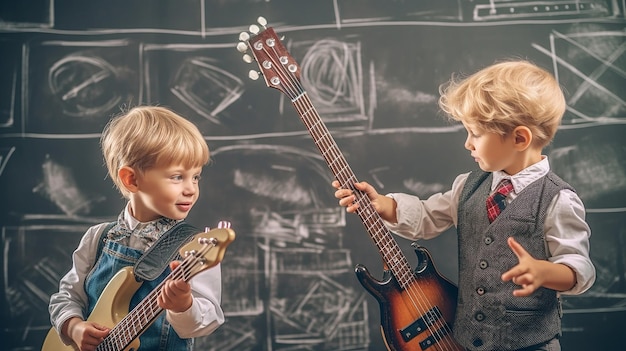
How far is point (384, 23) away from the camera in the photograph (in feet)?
7.09

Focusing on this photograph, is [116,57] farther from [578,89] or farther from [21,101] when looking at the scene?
[578,89]

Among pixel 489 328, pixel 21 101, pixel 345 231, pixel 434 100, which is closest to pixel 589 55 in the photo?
pixel 434 100

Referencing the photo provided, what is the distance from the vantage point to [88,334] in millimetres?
1483

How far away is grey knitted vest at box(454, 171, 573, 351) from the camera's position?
56.3 inches

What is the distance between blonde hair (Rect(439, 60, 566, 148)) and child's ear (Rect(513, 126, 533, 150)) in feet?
0.04

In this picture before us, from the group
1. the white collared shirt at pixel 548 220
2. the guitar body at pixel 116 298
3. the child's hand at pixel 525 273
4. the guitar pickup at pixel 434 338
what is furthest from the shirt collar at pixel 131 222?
the child's hand at pixel 525 273

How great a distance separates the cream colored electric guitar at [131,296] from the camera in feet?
4.22

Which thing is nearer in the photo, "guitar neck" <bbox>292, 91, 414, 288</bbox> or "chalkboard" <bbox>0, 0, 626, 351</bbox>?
"guitar neck" <bbox>292, 91, 414, 288</bbox>

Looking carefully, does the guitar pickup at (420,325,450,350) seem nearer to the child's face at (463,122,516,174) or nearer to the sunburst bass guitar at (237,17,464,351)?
the sunburst bass guitar at (237,17,464,351)

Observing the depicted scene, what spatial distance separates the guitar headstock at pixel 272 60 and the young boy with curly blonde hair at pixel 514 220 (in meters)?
0.35

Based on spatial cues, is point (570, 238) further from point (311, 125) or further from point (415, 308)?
point (311, 125)

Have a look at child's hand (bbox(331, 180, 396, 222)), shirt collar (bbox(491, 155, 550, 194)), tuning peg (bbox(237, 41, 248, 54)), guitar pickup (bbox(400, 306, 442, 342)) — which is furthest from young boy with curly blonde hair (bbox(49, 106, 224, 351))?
shirt collar (bbox(491, 155, 550, 194))

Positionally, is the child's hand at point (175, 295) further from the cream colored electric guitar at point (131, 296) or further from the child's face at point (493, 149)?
the child's face at point (493, 149)

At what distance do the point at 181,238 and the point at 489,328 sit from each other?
0.74 meters
